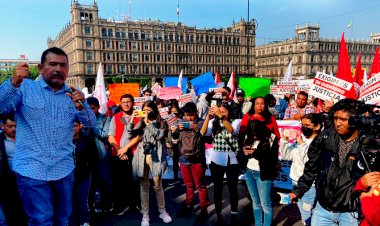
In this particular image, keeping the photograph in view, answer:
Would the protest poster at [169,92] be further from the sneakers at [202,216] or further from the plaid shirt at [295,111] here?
the sneakers at [202,216]

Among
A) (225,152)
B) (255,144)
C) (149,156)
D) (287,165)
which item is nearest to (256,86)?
(287,165)

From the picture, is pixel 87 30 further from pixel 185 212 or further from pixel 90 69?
pixel 185 212

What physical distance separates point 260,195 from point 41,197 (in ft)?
8.47

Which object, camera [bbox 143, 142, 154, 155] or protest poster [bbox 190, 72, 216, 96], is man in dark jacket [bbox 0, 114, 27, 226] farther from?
protest poster [bbox 190, 72, 216, 96]

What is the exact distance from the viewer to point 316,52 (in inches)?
3558

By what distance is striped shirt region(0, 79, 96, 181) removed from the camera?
2002 millimetres

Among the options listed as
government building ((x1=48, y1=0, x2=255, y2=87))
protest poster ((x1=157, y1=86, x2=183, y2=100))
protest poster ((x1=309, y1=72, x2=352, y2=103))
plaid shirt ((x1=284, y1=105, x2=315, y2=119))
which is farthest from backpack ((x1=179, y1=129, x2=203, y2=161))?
government building ((x1=48, y1=0, x2=255, y2=87))

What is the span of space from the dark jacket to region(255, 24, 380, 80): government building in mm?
91168

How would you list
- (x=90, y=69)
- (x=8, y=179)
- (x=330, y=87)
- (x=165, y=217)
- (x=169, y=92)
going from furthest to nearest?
(x=90, y=69), (x=169, y=92), (x=330, y=87), (x=165, y=217), (x=8, y=179)

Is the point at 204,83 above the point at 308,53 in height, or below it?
below

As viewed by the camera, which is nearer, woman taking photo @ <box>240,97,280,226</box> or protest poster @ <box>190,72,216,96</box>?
woman taking photo @ <box>240,97,280,226</box>

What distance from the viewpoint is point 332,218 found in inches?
95.7

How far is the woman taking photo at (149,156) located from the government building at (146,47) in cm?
6511

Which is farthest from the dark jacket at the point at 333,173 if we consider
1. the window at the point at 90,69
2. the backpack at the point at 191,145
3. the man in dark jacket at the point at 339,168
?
the window at the point at 90,69
